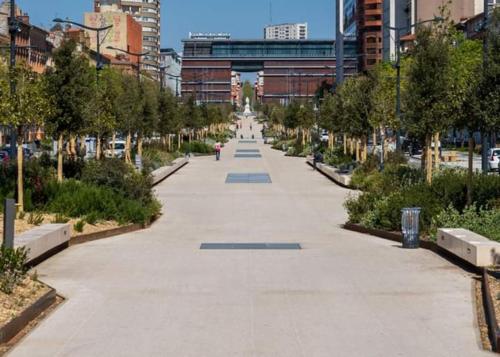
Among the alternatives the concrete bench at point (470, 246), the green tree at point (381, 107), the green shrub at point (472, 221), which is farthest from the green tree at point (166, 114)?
the concrete bench at point (470, 246)

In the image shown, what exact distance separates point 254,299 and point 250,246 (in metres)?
7.00

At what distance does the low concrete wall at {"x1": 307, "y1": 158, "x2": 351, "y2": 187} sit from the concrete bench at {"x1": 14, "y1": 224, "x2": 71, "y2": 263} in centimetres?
2120

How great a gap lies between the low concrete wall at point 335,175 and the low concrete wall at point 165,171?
7.77m

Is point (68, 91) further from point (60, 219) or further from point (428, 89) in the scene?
point (428, 89)

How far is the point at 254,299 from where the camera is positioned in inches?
499

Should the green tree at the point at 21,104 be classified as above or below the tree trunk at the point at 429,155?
above

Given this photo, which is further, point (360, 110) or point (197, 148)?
point (197, 148)

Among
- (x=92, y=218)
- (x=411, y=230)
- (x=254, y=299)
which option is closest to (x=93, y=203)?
(x=92, y=218)

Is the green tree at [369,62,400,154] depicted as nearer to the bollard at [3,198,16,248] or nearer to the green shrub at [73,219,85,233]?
the green shrub at [73,219,85,233]

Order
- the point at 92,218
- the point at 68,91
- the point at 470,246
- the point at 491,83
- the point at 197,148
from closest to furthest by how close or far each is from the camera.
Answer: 1. the point at 470,246
2. the point at 491,83
3. the point at 92,218
4. the point at 68,91
5. the point at 197,148

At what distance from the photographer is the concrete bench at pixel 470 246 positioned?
14.5 meters

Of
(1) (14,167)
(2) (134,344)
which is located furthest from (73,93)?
(2) (134,344)

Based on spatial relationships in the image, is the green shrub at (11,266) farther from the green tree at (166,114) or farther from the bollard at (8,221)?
the green tree at (166,114)

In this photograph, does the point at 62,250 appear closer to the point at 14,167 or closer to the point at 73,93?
the point at 14,167
